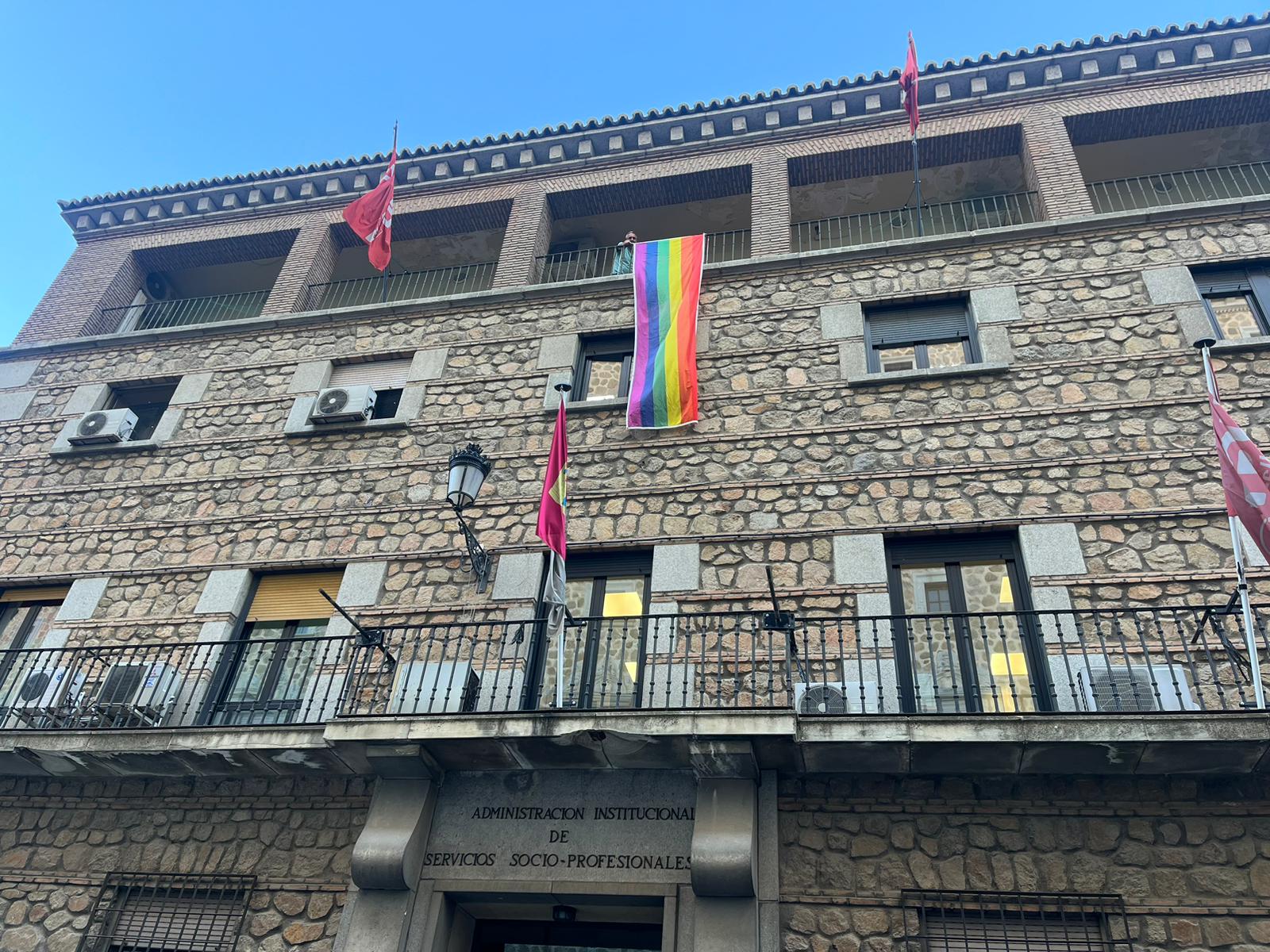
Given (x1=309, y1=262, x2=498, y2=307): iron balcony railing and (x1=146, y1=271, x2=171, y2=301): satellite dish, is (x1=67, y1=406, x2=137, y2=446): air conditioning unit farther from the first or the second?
(x1=146, y1=271, x2=171, y2=301): satellite dish

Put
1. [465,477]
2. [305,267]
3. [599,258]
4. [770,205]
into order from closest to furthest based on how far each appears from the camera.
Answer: [465,477], [770,205], [305,267], [599,258]

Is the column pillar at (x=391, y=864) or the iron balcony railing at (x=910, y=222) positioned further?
the iron balcony railing at (x=910, y=222)

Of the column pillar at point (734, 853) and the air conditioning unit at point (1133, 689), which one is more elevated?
the air conditioning unit at point (1133, 689)

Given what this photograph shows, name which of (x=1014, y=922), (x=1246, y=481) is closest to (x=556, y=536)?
(x=1014, y=922)

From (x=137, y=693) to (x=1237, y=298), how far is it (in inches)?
483

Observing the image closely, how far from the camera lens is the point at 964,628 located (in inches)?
297

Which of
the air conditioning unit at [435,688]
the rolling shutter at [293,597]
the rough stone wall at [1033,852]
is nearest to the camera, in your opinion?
the rough stone wall at [1033,852]

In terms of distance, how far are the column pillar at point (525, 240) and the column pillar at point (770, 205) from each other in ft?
10.1

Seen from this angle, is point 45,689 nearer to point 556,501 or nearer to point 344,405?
point 344,405

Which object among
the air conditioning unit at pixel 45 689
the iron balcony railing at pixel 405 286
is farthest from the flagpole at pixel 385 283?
the air conditioning unit at pixel 45 689

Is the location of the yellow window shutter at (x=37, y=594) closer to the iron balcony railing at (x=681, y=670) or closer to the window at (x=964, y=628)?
the iron balcony railing at (x=681, y=670)

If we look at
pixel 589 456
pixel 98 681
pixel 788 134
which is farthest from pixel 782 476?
pixel 98 681

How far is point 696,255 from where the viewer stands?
436 inches

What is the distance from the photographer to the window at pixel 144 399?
12.5 m
